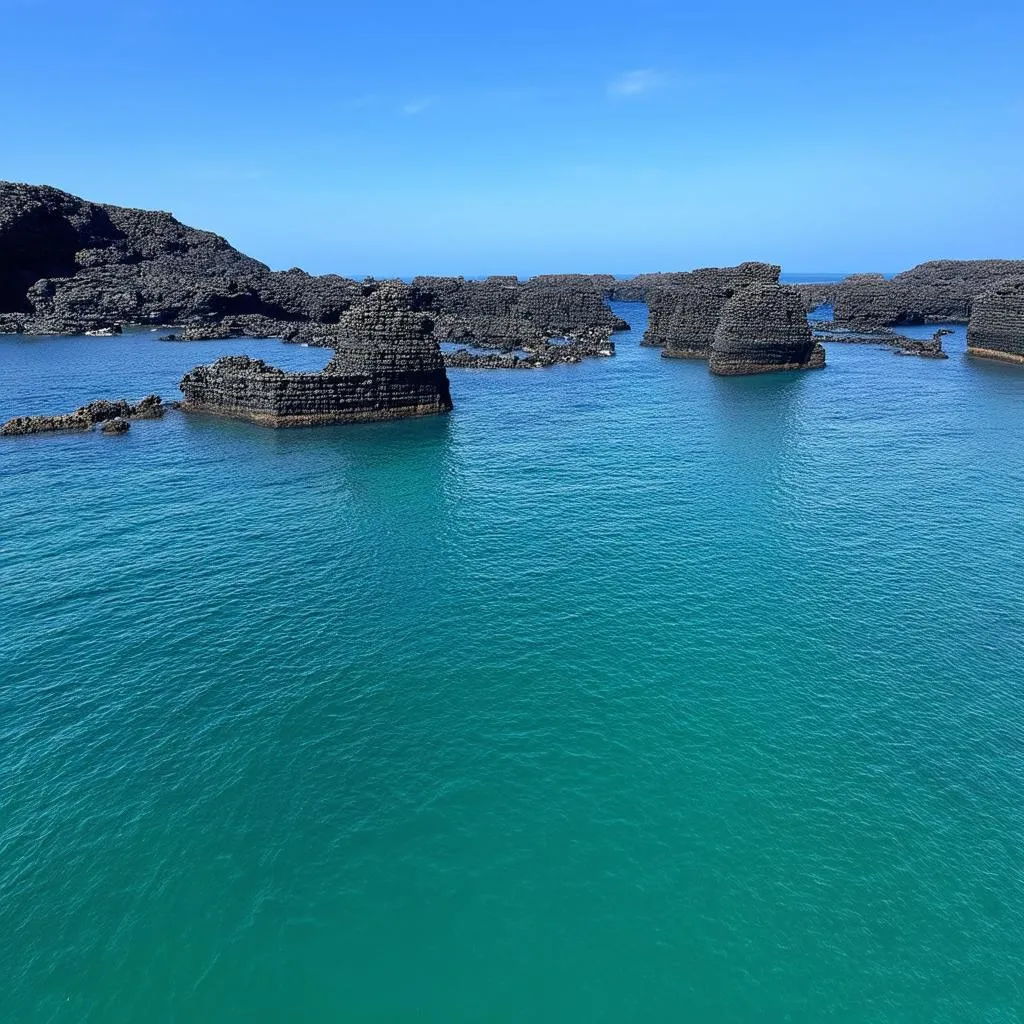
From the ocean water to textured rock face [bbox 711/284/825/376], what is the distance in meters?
46.0

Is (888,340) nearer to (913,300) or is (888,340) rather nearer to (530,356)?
(913,300)

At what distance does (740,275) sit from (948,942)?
342 ft

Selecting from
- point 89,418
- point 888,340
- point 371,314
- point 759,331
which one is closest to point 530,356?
point 759,331

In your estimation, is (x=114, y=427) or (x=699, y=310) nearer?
(x=114, y=427)

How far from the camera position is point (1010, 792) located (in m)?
19.8

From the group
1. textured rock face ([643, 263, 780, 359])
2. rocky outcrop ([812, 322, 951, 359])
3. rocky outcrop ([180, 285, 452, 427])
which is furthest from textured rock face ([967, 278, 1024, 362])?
rocky outcrop ([180, 285, 452, 427])

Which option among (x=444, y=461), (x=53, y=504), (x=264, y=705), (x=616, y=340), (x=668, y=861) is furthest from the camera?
(x=616, y=340)

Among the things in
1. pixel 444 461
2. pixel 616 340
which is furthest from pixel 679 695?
pixel 616 340

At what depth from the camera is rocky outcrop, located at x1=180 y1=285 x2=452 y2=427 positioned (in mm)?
57250

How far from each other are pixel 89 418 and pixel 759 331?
239 feet

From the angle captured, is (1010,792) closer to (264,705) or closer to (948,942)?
(948,942)

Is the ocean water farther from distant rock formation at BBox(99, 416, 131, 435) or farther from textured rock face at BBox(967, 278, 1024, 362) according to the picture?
textured rock face at BBox(967, 278, 1024, 362)

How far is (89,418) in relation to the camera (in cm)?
5656

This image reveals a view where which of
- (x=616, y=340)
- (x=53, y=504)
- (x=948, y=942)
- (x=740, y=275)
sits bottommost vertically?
(x=948, y=942)
